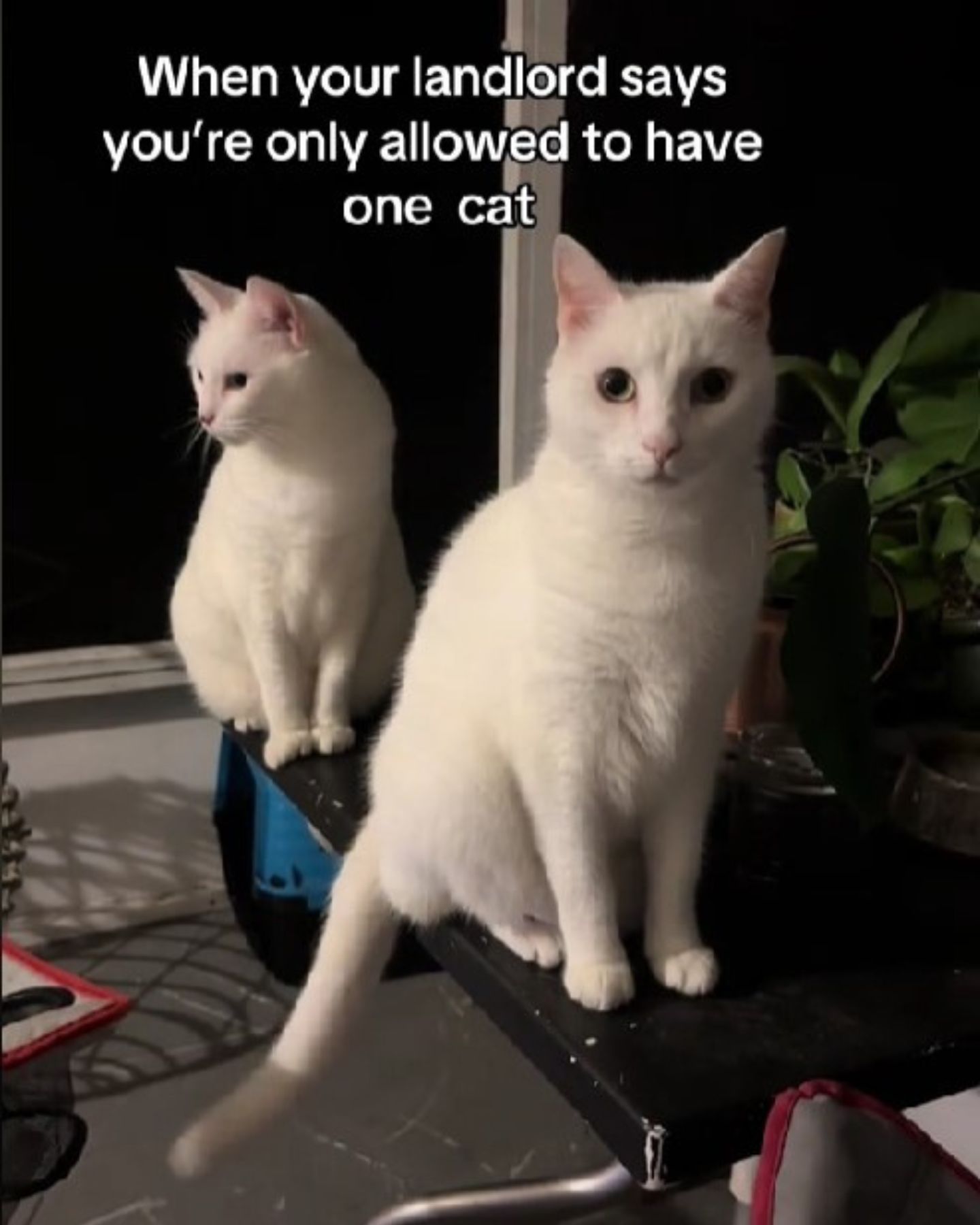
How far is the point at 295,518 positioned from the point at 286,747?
0.64 feet

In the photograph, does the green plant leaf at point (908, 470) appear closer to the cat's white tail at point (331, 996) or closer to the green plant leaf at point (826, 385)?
the green plant leaf at point (826, 385)

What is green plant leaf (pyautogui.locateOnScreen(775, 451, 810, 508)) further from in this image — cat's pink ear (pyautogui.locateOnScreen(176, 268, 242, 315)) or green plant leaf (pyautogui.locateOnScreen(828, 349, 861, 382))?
cat's pink ear (pyautogui.locateOnScreen(176, 268, 242, 315))

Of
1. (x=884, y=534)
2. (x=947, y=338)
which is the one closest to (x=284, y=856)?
(x=884, y=534)

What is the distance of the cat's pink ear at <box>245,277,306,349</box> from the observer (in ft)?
3.64

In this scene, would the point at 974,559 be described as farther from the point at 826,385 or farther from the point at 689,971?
the point at 689,971

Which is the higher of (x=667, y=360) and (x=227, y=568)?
(x=667, y=360)

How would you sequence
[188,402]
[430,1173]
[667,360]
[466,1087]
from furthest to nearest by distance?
1. [188,402]
2. [466,1087]
3. [430,1173]
4. [667,360]

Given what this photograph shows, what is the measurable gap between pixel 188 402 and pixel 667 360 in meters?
0.90

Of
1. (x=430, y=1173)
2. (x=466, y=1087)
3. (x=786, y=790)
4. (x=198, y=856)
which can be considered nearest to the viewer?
(x=786, y=790)

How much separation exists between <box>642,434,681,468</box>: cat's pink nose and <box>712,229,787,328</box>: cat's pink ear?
99mm

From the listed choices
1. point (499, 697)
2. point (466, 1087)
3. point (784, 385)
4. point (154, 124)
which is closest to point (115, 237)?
point (154, 124)

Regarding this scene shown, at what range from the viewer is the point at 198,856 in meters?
1.67

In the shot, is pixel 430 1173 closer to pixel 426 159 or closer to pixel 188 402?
pixel 188 402

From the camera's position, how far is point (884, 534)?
3.67ft
